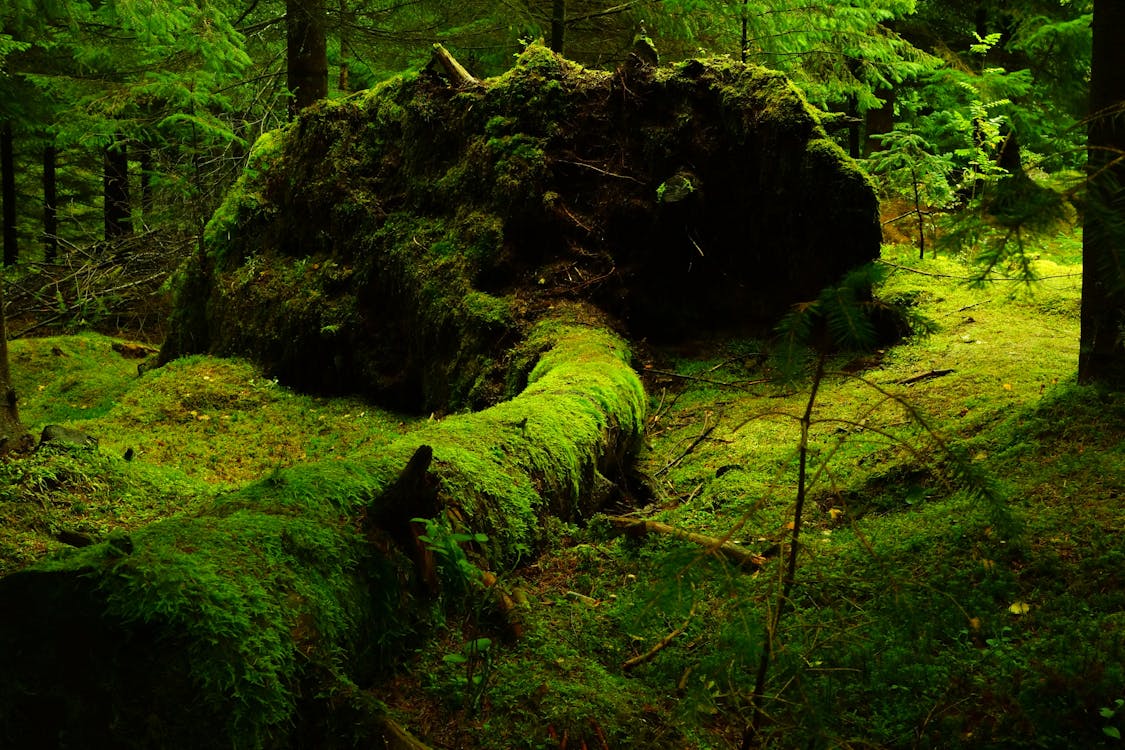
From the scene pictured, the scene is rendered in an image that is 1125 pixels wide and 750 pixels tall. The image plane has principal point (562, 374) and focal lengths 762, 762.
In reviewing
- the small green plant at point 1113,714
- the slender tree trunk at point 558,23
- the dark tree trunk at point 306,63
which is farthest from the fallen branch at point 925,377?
the dark tree trunk at point 306,63

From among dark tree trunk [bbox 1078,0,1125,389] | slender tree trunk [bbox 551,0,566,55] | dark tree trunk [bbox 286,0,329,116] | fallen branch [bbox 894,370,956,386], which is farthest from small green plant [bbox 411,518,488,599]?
dark tree trunk [bbox 286,0,329,116]

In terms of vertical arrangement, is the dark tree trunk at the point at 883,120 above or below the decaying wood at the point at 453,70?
above

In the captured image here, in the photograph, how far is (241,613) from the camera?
2.29 m

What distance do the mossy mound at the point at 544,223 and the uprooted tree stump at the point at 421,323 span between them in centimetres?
2

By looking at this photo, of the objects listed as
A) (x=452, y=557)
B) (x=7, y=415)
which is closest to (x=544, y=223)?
(x=7, y=415)

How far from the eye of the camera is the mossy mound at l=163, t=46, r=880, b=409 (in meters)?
7.47

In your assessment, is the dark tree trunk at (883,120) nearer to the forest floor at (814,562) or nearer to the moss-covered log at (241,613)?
the forest floor at (814,562)

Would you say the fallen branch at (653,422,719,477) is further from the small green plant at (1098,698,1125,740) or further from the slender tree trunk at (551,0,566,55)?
the slender tree trunk at (551,0,566,55)

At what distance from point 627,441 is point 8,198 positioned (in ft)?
57.1

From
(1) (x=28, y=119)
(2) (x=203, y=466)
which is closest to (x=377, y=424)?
(2) (x=203, y=466)

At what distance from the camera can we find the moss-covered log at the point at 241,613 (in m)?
2.05

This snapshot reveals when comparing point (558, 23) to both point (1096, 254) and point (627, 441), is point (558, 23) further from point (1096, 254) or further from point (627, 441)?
point (1096, 254)

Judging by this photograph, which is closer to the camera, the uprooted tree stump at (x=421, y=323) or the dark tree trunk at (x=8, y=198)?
the uprooted tree stump at (x=421, y=323)

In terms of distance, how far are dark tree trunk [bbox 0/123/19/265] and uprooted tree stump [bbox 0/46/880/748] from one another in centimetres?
1009
